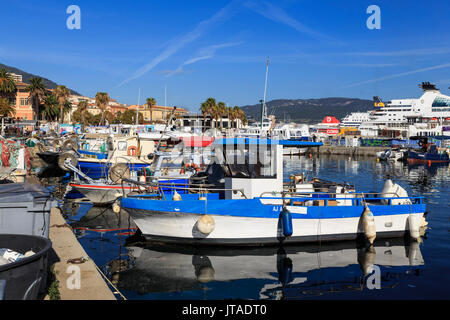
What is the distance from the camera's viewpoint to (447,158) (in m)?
54.8

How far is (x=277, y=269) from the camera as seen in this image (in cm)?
1166

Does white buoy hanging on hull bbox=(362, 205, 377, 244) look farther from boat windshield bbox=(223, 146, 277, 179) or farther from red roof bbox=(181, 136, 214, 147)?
red roof bbox=(181, 136, 214, 147)

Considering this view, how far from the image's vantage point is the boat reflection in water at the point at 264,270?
32.8 ft

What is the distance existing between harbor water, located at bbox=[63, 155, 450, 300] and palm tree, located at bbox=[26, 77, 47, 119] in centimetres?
6743

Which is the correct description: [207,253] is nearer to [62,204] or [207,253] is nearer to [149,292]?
[149,292]

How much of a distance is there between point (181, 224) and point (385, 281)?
6.48m

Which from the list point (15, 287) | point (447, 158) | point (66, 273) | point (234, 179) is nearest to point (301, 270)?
point (234, 179)

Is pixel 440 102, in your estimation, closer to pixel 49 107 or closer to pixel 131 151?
pixel 49 107

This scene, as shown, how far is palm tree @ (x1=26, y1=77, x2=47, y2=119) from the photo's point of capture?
73.2 metres

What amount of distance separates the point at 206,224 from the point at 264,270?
2251mm

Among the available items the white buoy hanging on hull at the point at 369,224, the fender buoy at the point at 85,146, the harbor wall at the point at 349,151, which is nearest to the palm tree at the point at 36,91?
the fender buoy at the point at 85,146

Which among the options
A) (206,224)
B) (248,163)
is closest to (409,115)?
(248,163)

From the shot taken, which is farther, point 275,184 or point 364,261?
point 275,184

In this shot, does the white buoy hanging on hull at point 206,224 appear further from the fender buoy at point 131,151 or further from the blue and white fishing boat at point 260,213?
the fender buoy at point 131,151
